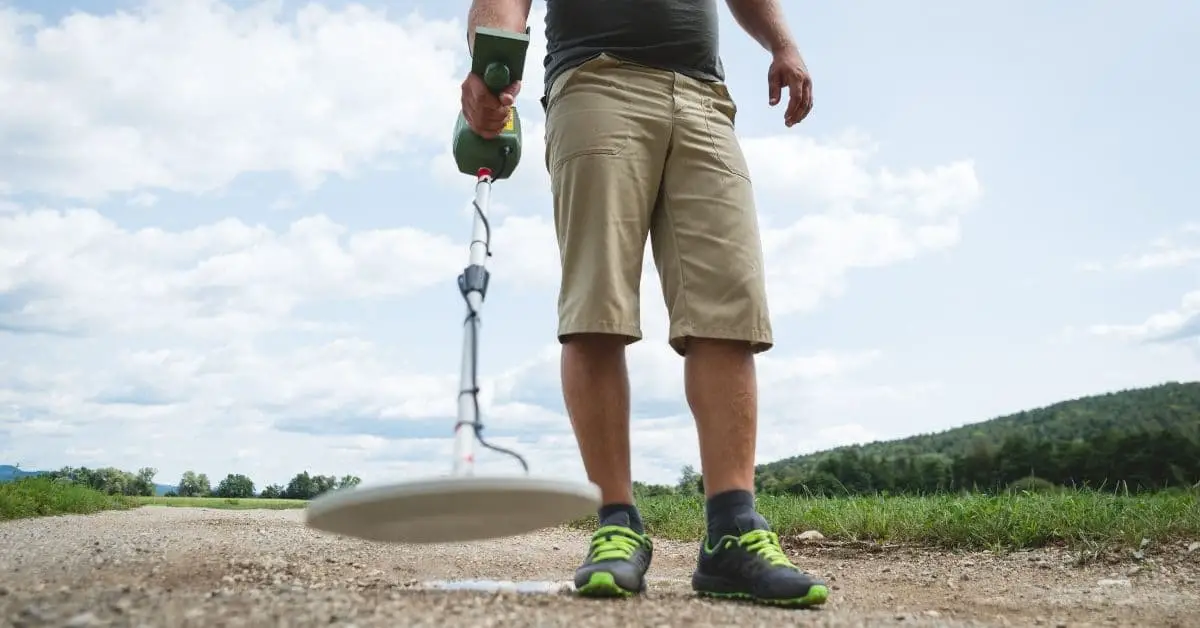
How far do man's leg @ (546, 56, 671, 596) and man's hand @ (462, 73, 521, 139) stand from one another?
20 cm

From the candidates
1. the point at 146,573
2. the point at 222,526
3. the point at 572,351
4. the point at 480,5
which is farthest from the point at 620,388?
the point at 222,526

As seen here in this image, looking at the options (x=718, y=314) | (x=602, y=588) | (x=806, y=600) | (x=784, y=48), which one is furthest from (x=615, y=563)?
(x=784, y=48)

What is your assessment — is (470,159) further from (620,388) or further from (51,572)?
(51,572)

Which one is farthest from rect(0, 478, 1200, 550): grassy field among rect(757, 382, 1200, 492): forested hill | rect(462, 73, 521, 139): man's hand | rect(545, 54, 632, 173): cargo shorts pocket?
rect(462, 73, 521, 139): man's hand

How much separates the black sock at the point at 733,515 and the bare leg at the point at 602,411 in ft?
0.75

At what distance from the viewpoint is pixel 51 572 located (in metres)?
2.67

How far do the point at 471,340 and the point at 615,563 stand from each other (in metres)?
0.64

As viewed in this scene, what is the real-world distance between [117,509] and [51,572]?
5661 millimetres

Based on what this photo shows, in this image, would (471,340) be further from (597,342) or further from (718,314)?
(718,314)

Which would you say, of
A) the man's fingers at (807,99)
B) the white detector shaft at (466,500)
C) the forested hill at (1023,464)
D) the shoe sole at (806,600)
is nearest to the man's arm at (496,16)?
the white detector shaft at (466,500)

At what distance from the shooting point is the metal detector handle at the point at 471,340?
6.14 feet

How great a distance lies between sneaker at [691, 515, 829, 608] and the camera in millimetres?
2080

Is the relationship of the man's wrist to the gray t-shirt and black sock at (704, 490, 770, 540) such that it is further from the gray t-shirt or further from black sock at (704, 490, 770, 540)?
black sock at (704, 490, 770, 540)

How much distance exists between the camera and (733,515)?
2283 mm
